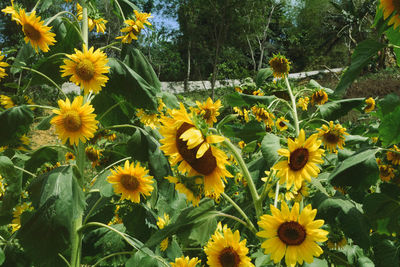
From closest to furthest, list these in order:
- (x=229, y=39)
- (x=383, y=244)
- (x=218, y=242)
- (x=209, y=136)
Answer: (x=209, y=136)
(x=218, y=242)
(x=383, y=244)
(x=229, y=39)

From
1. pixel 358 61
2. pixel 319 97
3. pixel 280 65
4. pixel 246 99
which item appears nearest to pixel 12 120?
pixel 246 99

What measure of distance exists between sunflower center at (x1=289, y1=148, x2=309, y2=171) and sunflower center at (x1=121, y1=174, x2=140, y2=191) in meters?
0.74

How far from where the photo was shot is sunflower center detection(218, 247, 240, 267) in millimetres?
1038

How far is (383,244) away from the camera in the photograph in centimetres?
134

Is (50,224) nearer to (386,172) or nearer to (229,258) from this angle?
(229,258)

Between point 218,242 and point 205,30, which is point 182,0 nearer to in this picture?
point 205,30

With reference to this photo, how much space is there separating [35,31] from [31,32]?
2 cm

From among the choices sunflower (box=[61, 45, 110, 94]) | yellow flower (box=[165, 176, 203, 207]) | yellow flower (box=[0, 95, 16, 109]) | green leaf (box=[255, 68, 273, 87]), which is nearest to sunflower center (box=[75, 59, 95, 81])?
sunflower (box=[61, 45, 110, 94])

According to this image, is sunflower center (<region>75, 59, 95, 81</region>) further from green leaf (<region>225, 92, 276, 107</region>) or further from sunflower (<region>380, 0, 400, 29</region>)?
sunflower (<region>380, 0, 400, 29</region>)

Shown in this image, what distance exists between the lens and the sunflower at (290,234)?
94 cm

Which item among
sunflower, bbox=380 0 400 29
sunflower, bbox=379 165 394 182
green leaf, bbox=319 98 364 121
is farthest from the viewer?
sunflower, bbox=379 165 394 182

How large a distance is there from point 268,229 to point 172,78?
73.5ft

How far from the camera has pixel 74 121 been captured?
1283 millimetres

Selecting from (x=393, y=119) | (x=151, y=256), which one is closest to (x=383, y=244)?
(x=393, y=119)
